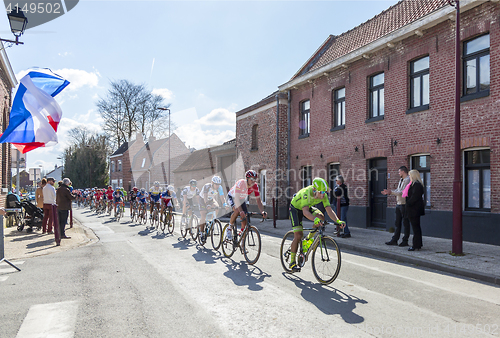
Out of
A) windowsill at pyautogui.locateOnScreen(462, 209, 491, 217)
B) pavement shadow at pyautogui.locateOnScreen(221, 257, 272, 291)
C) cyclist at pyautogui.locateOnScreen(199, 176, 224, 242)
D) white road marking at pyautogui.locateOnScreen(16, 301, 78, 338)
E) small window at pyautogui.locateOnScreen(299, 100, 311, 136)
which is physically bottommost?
pavement shadow at pyautogui.locateOnScreen(221, 257, 272, 291)

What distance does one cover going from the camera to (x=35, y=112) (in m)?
9.84

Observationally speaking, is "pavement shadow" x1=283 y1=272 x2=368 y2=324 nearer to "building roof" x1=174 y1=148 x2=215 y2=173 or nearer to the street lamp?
the street lamp

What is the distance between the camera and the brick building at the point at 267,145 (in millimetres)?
18641

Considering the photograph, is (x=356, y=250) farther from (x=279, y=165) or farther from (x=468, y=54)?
(x=279, y=165)

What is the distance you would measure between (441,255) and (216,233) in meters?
5.22

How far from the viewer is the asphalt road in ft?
12.5

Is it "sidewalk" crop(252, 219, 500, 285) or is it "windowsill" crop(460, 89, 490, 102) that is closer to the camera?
"sidewalk" crop(252, 219, 500, 285)

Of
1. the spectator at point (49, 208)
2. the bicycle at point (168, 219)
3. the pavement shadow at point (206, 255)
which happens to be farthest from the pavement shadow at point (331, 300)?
the bicycle at point (168, 219)

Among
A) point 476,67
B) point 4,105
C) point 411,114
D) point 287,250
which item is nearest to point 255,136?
point 411,114

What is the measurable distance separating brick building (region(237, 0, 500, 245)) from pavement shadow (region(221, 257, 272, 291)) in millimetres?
6844

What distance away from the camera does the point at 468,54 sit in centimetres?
1025

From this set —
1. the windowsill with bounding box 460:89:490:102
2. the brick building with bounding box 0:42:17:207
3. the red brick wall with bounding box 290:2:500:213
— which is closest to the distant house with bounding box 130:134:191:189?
the brick building with bounding box 0:42:17:207

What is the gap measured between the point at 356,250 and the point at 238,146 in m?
14.7

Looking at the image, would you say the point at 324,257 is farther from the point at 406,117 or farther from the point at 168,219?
the point at 168,219
